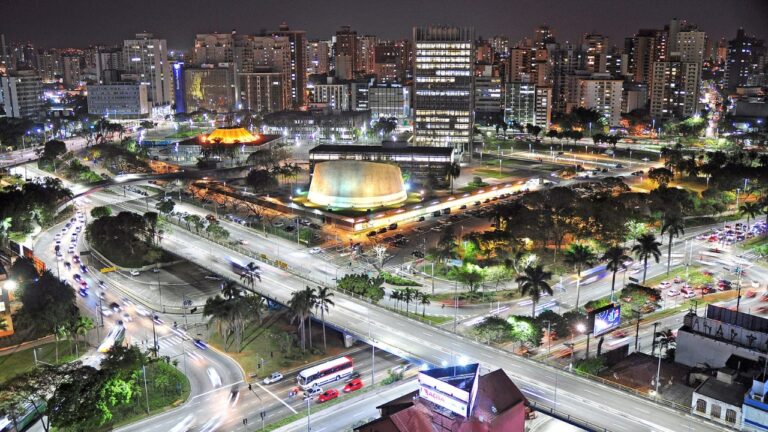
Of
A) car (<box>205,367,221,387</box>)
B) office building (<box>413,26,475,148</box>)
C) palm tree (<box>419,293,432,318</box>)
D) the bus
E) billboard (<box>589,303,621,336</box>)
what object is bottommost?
car (<box>205,367,221,387</box>)

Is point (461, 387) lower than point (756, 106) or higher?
lower

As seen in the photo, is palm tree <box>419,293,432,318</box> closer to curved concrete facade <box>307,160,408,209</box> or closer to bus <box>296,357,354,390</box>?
A: bus <box>296,357,354,390</box>

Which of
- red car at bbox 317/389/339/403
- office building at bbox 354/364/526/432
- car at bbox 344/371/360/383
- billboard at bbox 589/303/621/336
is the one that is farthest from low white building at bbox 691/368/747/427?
red car at bbox 317/389/339/403

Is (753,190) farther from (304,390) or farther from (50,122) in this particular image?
(50,122)

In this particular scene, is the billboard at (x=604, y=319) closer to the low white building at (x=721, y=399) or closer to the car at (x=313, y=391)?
the low white building at (x=721, y=399)

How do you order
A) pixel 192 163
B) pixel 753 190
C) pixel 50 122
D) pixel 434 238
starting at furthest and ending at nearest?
pixel 50 122
pixel 192 163
pixel 753 190
pixel 434 238

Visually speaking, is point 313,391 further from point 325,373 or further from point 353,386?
point 353,386

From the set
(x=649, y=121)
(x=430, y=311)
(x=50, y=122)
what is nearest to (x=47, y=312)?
(x=430, y=311)
